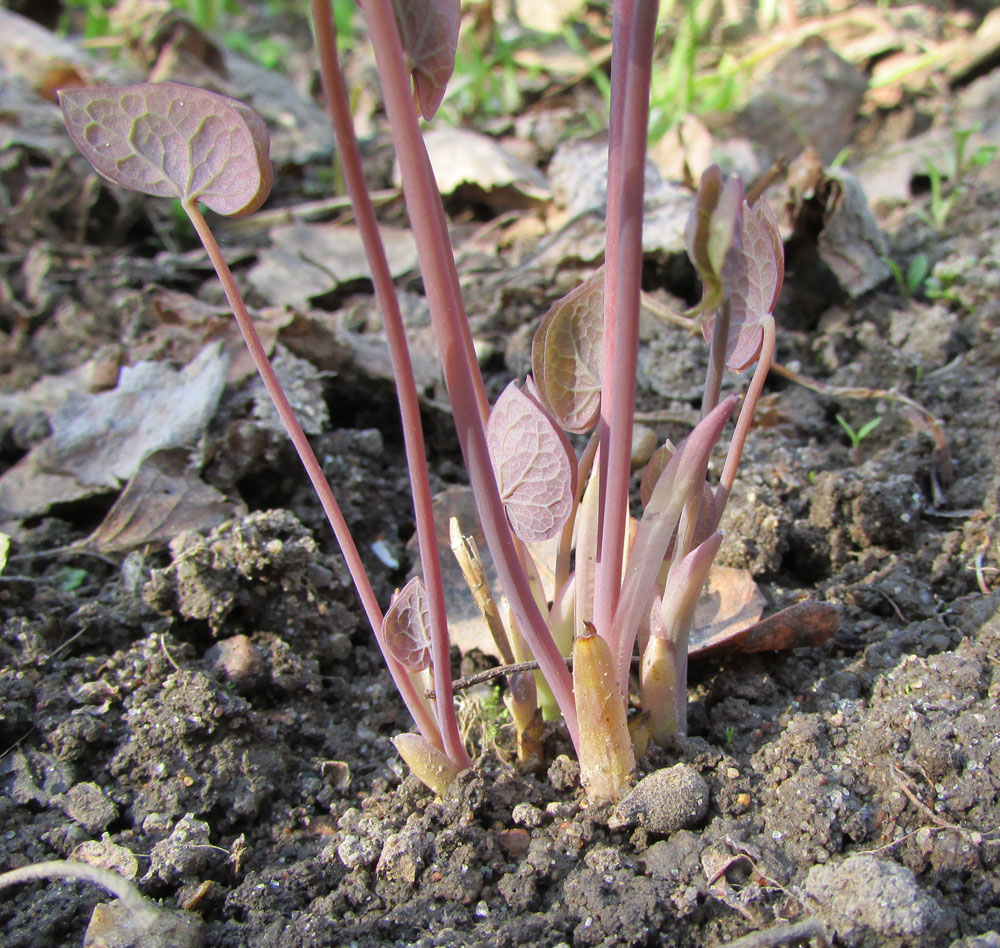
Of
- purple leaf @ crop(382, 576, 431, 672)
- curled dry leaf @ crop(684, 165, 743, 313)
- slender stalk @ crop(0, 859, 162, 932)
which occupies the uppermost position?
curled dry leaf @ crop(684, 165, 743, 313)

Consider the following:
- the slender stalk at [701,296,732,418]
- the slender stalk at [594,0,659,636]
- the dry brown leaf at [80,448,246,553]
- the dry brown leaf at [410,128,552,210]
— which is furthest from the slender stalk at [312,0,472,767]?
the dry brown leaf at [410,128,552,210]

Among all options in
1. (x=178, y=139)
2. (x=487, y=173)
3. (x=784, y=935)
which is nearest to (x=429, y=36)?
(x=178, y=139)

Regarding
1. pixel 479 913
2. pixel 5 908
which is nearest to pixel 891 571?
pixel 479 913

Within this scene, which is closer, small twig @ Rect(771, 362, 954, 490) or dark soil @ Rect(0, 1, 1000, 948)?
dark soil @ Rect(0, 1, 1000, 948)

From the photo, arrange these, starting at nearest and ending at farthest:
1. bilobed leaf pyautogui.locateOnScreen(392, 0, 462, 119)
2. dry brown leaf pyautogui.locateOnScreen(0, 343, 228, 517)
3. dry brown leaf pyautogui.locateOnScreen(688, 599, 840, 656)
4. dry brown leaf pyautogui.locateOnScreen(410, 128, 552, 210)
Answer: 1. bilobed leaf pyautogui.locateOnScreen(392, 0, 462, 119)
2. dry brown leaf pyautogui.locateOnScreen(688, 599, 840, 656)
3. dry brown leaf pyautogui.locateOnScreen(0, 343, 228, 517)
4. dry brown leaf pyautogui.locateOnScreen(410, 128, 552, 210)

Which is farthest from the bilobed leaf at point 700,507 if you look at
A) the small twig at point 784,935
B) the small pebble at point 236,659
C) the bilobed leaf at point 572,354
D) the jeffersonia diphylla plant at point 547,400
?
the small pebble at point 236,659

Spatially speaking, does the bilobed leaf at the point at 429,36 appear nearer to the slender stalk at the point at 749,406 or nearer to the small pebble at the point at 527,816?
the slender stalk at the point at 749,406

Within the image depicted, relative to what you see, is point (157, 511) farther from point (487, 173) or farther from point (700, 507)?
point (487, 173)

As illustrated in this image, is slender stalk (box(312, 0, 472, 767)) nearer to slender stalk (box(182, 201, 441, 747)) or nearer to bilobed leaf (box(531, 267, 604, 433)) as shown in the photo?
slender stalk (box(182, 201, 441, 747))
